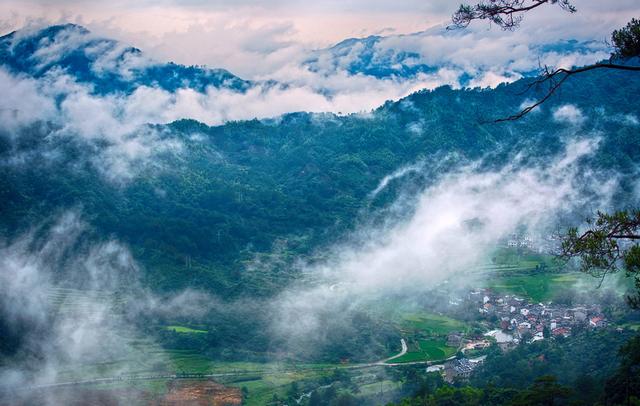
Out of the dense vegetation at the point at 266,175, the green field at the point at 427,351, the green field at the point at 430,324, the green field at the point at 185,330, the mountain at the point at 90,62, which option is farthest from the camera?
the mountain at the point at 90,62

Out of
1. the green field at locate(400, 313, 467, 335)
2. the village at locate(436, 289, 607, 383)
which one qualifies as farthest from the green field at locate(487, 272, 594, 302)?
the green field at locate(400, 313, 467, 335)

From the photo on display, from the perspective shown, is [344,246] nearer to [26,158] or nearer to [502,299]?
[502,299]

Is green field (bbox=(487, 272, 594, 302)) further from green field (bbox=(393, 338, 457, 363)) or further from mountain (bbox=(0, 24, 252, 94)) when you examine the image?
mountain (bbox=(0, 24, 252, 94))

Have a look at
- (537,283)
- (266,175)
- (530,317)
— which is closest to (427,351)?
(530,317)

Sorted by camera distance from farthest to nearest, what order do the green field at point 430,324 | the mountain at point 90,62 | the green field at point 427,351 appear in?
the mountain at point 90,62 → the green field at point 430,324 → the green field at point 427,351

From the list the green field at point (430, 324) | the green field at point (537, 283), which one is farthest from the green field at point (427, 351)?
the green field at point (537, 283)

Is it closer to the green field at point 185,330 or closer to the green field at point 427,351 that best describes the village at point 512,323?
the green field at point 427,351
